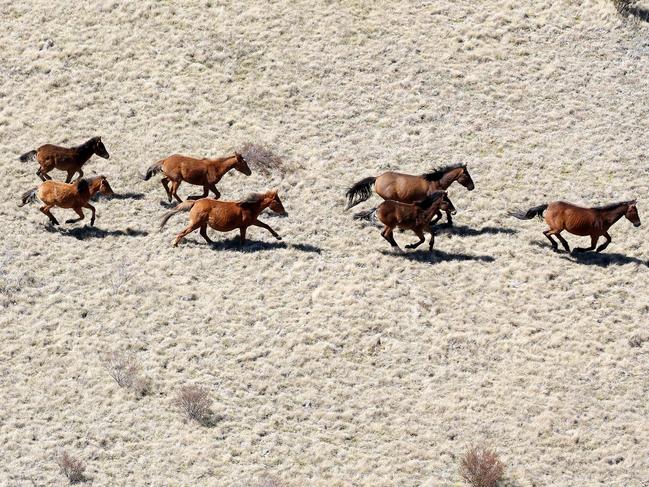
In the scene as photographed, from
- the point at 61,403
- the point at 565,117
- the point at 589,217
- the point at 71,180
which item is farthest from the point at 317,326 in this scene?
the point at 565,117

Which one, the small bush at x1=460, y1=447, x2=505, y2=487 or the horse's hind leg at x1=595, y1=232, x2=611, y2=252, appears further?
the horse's hind leg at x1=595, y1=232, x2=611, y2=252

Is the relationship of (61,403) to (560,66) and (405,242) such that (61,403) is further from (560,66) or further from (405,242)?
(560,66)

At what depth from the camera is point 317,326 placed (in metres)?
19.5

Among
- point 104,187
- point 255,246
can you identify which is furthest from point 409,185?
point 104,187

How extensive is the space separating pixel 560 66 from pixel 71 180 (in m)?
13.2

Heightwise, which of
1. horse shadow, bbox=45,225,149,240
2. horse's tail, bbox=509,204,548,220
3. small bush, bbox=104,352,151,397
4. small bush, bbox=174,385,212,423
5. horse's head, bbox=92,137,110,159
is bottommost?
small bush, bbox=174,385,212,423

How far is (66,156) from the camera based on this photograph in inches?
942

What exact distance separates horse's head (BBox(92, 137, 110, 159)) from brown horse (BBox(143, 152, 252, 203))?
1494 millimetres

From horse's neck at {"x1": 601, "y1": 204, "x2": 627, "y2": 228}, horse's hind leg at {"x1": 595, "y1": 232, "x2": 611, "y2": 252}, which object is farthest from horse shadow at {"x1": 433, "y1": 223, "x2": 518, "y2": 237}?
horse's neck at {"x1": 601, "y1": 204, "x2": 627, "y2": 228}

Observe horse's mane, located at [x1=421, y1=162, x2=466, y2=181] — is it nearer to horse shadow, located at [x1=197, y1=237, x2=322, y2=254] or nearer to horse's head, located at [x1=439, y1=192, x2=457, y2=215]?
horse's head, located at [x1=439, y1=192, x2=457, y2=215]

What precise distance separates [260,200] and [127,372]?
16.5ft

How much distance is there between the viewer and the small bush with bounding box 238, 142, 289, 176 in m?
24.9

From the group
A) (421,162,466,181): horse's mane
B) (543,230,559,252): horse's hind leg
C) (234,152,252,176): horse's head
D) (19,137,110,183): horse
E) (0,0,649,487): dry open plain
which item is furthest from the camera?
(19,137,110,183): horse

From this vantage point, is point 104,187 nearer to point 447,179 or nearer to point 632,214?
point 447,179
